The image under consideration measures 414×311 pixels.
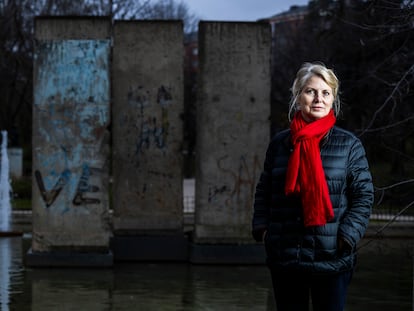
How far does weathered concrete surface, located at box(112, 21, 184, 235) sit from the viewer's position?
14.6m

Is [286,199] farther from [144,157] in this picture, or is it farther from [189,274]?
[144,157]

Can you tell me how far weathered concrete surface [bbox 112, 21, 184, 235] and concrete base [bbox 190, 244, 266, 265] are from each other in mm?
748

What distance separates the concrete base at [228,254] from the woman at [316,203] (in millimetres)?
8723

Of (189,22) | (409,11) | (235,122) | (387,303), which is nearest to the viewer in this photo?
(409,11)

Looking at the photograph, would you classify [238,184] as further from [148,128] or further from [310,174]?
[310,174]

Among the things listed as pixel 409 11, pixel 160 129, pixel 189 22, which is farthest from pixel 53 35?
pixel 189 22

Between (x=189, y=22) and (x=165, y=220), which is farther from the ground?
(x=189, y=22)

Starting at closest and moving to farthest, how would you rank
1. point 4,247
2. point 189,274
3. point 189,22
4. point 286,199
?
point 286,199 < point 189,274 < point 4,247 < point 189,22

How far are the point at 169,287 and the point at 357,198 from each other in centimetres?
679

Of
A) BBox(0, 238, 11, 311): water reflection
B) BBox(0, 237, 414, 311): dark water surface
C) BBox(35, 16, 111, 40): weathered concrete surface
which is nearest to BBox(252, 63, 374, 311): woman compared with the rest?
BBox(0, 237, 414, 311): dark water surface

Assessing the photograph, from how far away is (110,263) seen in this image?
13.7 meters

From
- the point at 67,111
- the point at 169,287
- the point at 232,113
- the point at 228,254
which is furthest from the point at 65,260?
the point at 232,113

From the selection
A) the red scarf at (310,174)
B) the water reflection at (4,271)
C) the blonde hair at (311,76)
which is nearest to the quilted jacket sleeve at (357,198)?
the red scarf at (310,174)

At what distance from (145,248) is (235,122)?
2414 millimetres
